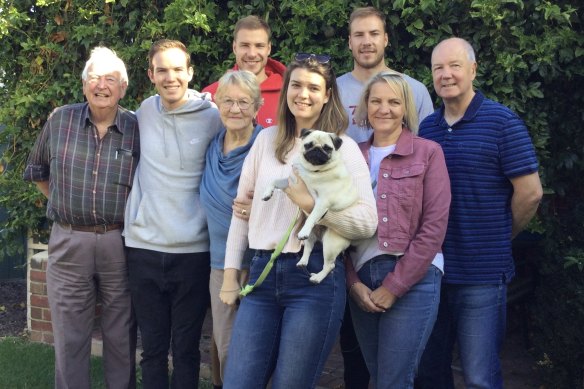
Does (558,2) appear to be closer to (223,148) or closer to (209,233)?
(223,148)

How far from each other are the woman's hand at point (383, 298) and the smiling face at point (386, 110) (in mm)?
775

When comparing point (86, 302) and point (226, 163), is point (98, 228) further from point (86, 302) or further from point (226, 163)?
point (226, 163)

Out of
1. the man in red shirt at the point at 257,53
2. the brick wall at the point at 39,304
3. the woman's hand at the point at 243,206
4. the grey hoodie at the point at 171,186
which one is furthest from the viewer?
the brick wall at the point at 39,304

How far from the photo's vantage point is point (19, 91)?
19.8ft

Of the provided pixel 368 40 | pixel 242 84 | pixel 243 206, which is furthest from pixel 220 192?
pixel 368 40

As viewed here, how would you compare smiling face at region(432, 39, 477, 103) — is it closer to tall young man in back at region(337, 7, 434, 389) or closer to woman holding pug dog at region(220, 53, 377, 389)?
tall young man in back at region(337, 7, 434, 389)

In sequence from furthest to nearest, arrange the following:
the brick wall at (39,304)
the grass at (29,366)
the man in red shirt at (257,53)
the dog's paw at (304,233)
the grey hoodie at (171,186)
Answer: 1. the brick wall at (39,304)
2. the grass at (29,366)
3. the man in red shirt at (257,53)
4. the grey hoodie at (171,186)
5. the dog's paw at (304,233)

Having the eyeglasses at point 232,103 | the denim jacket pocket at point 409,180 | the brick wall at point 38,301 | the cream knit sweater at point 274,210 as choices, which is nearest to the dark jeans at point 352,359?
the cream knit sweater at point 274,210

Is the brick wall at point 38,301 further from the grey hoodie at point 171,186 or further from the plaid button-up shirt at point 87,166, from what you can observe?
the grey hoodie at point 171,186

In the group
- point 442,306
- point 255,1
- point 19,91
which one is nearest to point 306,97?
point 442,306

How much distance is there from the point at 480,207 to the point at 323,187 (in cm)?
90

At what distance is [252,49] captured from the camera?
15.1ft

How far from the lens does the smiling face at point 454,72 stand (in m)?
3.66

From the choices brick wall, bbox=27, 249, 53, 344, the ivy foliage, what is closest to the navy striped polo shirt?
the ivy foliage
